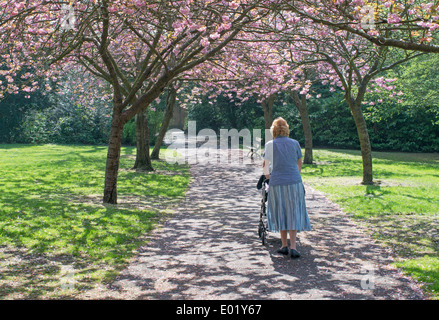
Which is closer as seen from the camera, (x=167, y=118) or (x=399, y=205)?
(x=399, y=205)

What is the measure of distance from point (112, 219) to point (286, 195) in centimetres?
367

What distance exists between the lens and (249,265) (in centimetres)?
596

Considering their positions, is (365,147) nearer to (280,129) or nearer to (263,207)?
(263,207)

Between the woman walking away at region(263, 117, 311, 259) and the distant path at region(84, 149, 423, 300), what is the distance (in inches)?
15.1

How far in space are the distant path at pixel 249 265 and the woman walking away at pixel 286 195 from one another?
38 centimetres

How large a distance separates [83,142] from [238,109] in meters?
11.6

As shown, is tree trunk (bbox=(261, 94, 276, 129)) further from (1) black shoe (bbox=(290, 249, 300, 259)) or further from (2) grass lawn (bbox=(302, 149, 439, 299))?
(1) black shoe (bbox=(290, 249, 300, 259))

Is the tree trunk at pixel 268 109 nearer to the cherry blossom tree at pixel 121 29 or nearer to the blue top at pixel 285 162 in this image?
the cherry blossom tree at pixel 121 29

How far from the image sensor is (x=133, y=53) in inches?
725

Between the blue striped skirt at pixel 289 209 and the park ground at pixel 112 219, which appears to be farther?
the blue striped skirt at pixel 289 209

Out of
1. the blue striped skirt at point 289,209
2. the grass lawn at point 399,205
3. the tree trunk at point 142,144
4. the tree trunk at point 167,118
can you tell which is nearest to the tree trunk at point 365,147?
the grass lawn at point 399,205

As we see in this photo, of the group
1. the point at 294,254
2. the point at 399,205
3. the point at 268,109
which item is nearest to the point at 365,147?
the point at 399,205

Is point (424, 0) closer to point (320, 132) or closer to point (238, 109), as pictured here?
point (320, 132)

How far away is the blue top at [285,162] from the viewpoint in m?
6.49
